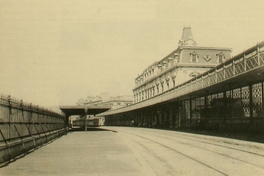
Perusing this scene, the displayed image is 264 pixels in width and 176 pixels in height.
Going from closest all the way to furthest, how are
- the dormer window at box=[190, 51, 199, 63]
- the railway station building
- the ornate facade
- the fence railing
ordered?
1. the fence railing
2. the railway station building
3. the ornate facade
4. the dormer window at box=[190, 51, 199, 63]

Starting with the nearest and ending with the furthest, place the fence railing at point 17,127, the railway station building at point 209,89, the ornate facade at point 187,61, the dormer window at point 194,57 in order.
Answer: the fence railing at point 17,127, the railway station building at point 209,89, the ornate facade at point 187,61, the dormer window at point 194,57

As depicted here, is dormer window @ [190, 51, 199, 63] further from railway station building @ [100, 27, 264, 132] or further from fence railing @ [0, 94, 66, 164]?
fence railing @ [0, 94, 66, 164]

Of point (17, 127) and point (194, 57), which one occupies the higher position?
point (194, 57)

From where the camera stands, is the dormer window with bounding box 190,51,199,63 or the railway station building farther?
the dormer window with bounding box 190,51,199,63

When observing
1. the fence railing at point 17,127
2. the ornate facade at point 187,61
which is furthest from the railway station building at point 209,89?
the fence railing at point 17,127

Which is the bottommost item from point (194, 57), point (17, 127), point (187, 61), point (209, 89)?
point (17, 127)

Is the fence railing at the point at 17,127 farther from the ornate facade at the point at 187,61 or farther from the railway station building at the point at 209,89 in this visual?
the ornate facade at the point at 187,61

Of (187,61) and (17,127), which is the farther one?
(187,61)

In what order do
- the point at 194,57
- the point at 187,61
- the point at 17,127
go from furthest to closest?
the point at 194,57 < the point at 187,61 < the point at 17,127

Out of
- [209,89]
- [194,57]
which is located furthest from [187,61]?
[209,89]

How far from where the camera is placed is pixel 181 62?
60719 mm

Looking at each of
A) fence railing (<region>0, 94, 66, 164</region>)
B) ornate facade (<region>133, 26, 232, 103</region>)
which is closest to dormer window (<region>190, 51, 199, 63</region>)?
ornate facade (<region>133, 26, 232, 103</region>)

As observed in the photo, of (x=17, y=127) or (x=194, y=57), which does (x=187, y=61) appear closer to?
(x=194, y=57)

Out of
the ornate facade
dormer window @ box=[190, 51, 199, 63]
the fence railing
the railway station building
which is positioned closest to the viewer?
the fence railing
